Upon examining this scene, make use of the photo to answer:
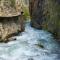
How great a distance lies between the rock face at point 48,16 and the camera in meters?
10.6

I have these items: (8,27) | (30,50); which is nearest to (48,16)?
(8,27)

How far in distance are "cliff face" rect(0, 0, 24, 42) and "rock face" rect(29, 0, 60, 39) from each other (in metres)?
2.08

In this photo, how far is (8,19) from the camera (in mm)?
11125

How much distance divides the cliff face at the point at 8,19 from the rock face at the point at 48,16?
81.7 inches

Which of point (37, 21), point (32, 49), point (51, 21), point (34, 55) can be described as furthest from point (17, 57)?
point (37, 21)

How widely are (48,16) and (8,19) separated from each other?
3.03 m

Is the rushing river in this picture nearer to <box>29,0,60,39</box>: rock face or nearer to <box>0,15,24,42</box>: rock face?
<box>0,15,24,42</box>: rock face

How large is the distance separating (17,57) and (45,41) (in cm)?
295

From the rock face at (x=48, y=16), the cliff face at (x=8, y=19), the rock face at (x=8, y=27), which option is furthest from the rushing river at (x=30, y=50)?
the rock face at (x=48, y=16)

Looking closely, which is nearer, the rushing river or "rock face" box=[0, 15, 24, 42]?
the rushing river

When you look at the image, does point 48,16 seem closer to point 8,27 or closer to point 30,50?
point 8,27

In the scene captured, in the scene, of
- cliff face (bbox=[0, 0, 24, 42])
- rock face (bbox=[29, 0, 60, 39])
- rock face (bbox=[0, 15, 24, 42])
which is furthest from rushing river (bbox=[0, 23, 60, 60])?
rock face (bbox=[29, 0, 60, 39])

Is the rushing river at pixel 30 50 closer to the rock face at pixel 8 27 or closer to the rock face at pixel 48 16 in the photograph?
the rock face at pixel 8 27

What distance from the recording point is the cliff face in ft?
34.4
